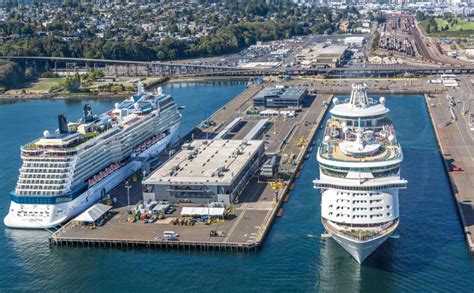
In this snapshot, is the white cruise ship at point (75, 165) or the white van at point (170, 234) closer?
the white van at point (170, 234)

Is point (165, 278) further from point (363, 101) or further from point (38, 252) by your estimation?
point (363, 101)

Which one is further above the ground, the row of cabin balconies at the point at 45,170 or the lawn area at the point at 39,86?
the row of cabin balconies at the point at 45,170

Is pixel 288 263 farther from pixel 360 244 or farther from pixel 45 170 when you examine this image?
pixel 45 170

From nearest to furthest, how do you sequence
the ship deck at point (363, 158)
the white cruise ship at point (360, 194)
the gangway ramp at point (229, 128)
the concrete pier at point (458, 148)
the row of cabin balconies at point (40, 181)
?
the white cruise ship at point (360, 194)
the ship deck at point (363, 158)
the concrete pier at point (458, 148)
the row of cabin balconies at point (40, 181)
the gangway ramp at point (229, 128)

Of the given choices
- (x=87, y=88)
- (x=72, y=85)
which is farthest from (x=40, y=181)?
(x=87, y=88)

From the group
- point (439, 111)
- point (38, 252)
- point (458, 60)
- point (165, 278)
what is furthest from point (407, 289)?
point (458, 60)

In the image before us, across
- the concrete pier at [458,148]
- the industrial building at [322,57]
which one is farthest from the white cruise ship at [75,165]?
the industrial building at [322,57]

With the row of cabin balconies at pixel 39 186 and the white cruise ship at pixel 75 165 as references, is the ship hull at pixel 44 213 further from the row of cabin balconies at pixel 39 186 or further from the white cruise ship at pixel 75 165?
the row of cabin balconies at pixel 39 186
